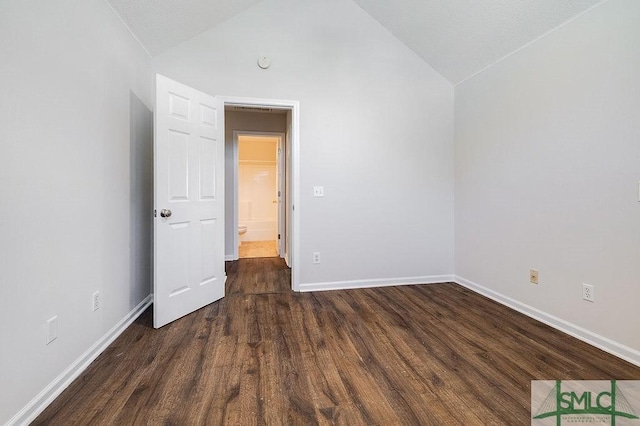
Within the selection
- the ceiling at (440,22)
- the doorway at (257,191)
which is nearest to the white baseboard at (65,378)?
the ceiling at (440,22)

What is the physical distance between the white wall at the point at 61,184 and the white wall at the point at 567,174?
3.23 metres

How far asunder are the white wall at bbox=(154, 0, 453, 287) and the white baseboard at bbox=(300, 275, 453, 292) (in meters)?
0.04

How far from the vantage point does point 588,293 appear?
77.0 inches

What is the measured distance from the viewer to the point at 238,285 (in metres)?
3.22

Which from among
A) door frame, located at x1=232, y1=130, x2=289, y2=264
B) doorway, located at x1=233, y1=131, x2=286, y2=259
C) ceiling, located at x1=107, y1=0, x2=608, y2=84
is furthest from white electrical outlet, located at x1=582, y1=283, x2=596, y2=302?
doorway, located at x1=233, y1=131, x2=286, y2=259

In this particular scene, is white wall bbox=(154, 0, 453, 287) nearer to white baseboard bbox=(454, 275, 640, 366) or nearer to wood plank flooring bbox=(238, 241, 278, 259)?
white baseboard bbox=(454, 275, 640, 366)

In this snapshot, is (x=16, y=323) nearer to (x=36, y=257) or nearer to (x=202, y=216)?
(x=36, y=257)

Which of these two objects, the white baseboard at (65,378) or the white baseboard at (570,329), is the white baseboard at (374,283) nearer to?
the white baseboard at (570,329)

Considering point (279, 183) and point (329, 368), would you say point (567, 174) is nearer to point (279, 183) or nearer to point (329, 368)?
point (329, 368)

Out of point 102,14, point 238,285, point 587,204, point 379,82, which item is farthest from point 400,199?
point 102,14

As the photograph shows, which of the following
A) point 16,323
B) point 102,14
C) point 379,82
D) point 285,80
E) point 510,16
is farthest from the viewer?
point 379,82

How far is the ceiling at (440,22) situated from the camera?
213 cm

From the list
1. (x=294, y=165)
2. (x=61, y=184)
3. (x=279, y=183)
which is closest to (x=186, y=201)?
(x=61, y=184)

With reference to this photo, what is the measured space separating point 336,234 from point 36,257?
2329mm
